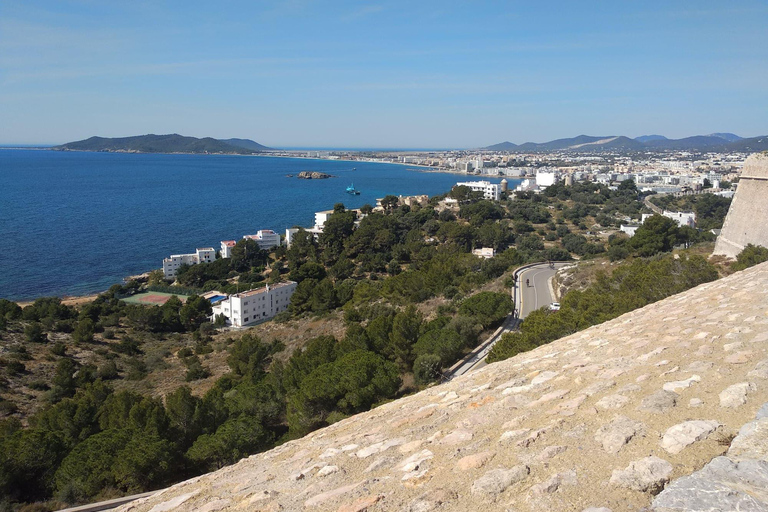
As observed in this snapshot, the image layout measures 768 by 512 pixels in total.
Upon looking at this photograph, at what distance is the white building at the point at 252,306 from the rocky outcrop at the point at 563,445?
2347cm

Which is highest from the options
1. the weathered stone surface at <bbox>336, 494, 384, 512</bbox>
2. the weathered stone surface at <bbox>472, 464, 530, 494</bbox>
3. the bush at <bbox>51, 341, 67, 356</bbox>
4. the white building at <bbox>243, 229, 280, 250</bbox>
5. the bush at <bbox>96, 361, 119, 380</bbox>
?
the weathered stone surface at <bbox>472, 464, 530, 494</bbox>

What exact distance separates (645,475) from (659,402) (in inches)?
32.4

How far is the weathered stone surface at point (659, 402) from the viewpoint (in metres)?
2.61

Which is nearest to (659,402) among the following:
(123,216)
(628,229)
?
(628,229)

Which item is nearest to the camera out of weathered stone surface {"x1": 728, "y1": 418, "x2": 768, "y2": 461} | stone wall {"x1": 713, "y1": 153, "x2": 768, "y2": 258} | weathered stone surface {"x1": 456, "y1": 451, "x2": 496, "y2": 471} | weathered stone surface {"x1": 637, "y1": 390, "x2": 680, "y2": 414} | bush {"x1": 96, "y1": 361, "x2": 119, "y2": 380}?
weathered stone surface {"x1": 728, "y1": 418, "x2": 768, "y2": 461}

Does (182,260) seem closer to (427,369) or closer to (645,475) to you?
(427,369)

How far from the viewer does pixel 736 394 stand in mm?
2570

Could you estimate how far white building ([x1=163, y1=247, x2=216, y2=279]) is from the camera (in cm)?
3628

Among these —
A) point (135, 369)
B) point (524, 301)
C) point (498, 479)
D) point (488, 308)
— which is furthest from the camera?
point (135, 369)

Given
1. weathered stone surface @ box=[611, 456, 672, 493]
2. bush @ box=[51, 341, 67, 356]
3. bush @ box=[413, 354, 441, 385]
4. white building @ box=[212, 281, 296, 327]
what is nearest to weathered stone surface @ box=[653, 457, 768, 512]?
weathered stone surface @ box=[611, 456, 672, 493]

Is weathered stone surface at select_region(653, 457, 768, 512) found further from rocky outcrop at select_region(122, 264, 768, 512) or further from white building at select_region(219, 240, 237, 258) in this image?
white building at select_region(219, 240, 237, 258)

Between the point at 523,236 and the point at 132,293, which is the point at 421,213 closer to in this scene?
the point at 523,236

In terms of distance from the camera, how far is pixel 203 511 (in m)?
2.78

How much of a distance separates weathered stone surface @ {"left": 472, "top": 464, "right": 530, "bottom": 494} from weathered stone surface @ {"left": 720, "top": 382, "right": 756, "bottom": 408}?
1119 millimetres
